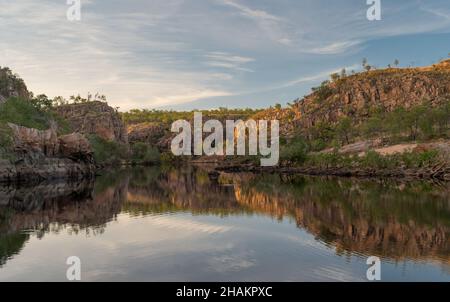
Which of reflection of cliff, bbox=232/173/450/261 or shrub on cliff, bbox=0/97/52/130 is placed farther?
shrub on cliff, bbox=0/97/52/130

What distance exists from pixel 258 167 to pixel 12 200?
7149 centimetres

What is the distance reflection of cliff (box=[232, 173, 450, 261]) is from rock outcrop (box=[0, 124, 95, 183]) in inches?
1388

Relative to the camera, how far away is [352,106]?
598ft

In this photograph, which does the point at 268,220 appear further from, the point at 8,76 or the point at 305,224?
the point at 8,76

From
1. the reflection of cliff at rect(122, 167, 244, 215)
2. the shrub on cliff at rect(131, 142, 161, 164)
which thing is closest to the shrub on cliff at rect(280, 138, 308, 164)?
the reflection of cliff at rect(122, 167, 244, 215)

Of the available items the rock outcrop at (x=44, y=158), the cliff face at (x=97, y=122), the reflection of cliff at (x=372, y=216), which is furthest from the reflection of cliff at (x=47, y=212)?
the cliff face at (x=97, y=122)

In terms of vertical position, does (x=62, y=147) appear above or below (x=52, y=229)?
above

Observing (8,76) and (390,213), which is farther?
(8,76)

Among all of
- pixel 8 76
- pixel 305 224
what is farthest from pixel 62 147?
pixel 305 224

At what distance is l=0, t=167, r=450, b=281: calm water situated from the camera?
19.4 metres

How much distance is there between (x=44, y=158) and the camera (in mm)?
75000

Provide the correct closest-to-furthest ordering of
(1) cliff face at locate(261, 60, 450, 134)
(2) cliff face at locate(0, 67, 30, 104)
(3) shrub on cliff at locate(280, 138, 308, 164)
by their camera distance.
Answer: (3) shrub on cliff at locate(280, 138, 308, 164) < (2) cliff face at locate(0, 67, 30, 104) < (1) cliff face at locate(261, 60, 450, 134)

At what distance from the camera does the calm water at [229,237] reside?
1944 cm

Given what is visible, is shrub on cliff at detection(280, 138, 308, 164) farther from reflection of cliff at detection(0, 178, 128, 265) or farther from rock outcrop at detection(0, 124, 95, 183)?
reflection of cliff at detection(0, 178, 128, 265)
